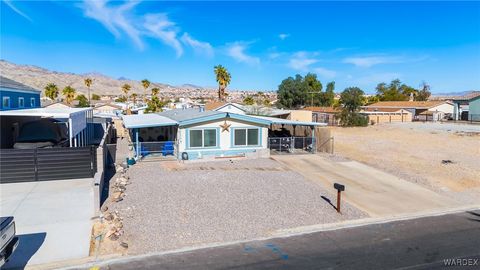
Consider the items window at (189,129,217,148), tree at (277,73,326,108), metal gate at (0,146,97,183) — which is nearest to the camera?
metal gate at (0,146,97,183)

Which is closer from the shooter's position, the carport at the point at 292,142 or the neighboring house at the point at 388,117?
the carport at the point at 292,142

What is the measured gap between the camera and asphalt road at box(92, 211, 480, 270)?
28.5 ft

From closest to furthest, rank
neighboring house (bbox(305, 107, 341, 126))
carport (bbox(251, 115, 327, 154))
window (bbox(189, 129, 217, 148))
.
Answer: window (bbox(189, 129, 217, 148))
carport (bbox(251, 115, 327, 154))
neighboring house (bbox(305, 107, 341, 126))

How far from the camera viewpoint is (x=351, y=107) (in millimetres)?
52375

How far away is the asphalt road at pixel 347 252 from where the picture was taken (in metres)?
8.69

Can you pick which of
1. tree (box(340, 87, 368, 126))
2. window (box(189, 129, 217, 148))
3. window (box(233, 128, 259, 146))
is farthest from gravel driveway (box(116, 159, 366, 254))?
tree (box(340, 87, 368, 126))

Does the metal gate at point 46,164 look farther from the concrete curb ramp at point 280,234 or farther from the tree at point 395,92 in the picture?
the tree at point 395,92

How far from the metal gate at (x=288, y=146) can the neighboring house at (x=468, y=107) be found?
47.6 meters

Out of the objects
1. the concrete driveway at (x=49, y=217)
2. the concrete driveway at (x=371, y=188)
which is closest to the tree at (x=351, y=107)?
the concrete driveway at (x=371, y=188)

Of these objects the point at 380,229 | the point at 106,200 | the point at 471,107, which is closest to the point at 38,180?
the point at 106,200

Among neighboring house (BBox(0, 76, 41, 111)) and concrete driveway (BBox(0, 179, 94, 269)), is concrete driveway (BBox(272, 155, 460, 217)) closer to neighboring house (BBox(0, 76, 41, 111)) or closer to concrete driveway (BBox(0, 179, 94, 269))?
concrete driveway (BBox(0, 179, 94, 269))

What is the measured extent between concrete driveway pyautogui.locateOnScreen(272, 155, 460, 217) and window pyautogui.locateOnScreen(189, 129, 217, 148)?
451cm

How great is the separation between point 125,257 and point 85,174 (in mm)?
9315

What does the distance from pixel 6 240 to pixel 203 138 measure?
1516 centimetres
